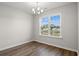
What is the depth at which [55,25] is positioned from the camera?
3.81 meters

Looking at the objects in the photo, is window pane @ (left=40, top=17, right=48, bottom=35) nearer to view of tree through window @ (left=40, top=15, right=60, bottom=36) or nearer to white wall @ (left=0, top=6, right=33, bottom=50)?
view of tree through window @ (left=40, top=15, right=60, bottom=36)

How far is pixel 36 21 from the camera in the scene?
4730mm

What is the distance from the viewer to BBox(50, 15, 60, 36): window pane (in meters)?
3.69

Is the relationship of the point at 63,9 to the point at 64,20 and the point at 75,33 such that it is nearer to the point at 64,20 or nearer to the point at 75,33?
the point at 64,20

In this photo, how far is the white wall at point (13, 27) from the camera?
317 cm

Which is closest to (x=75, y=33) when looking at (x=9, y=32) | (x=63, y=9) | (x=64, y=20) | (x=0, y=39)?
(x=64, y=20)

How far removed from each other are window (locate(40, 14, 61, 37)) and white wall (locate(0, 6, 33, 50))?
3.22 ft

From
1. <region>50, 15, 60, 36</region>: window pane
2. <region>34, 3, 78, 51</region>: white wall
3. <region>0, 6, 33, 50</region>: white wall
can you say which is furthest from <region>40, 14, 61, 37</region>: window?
<region>0, 6, 33, 50</region>: white wall

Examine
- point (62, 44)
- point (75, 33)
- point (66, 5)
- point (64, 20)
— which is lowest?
point (62, 44)

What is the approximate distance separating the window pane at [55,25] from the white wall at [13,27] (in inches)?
64.8

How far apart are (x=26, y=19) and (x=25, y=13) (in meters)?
0.40

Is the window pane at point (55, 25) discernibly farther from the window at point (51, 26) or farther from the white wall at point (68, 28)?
the white wall at point (68, 28)

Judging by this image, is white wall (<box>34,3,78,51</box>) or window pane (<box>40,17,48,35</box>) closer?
white wall (<box>34,3,78,51</box>)

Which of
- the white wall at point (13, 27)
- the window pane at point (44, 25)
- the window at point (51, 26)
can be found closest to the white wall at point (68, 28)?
the window at point (51, 26)
